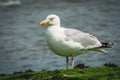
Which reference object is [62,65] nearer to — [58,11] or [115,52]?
[115,52]

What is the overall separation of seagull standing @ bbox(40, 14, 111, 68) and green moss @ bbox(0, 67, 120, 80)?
623 millimetres

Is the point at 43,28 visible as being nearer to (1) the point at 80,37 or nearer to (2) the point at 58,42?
(1) the point at 80,37

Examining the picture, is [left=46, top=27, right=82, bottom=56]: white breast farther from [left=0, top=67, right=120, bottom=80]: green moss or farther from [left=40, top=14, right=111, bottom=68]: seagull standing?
[left=0, top=67, right=120, bottom=80]: green moss

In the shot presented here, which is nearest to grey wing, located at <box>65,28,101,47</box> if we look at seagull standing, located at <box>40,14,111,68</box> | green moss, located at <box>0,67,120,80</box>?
seagull standing, located at <box>40,14,111,68</box>

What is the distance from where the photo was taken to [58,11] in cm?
2894

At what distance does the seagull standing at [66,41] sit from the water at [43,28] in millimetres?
3776

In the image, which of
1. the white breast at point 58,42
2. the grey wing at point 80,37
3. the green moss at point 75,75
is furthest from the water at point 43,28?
the green moss at point 75,75

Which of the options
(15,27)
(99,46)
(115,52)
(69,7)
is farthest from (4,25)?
(99,46)

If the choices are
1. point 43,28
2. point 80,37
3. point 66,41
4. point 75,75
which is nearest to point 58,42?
point 66,41

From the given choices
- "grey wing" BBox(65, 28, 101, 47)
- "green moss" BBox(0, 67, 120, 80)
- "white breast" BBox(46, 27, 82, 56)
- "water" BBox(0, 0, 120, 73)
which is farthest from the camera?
"water" BBox(0, 0, 120, 73)

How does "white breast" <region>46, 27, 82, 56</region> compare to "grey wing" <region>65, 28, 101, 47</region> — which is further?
"grey wing" <region>65, 28, 101, 47</region>

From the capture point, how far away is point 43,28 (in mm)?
25156

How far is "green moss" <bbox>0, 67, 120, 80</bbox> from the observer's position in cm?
1149

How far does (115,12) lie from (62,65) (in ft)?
37.3
